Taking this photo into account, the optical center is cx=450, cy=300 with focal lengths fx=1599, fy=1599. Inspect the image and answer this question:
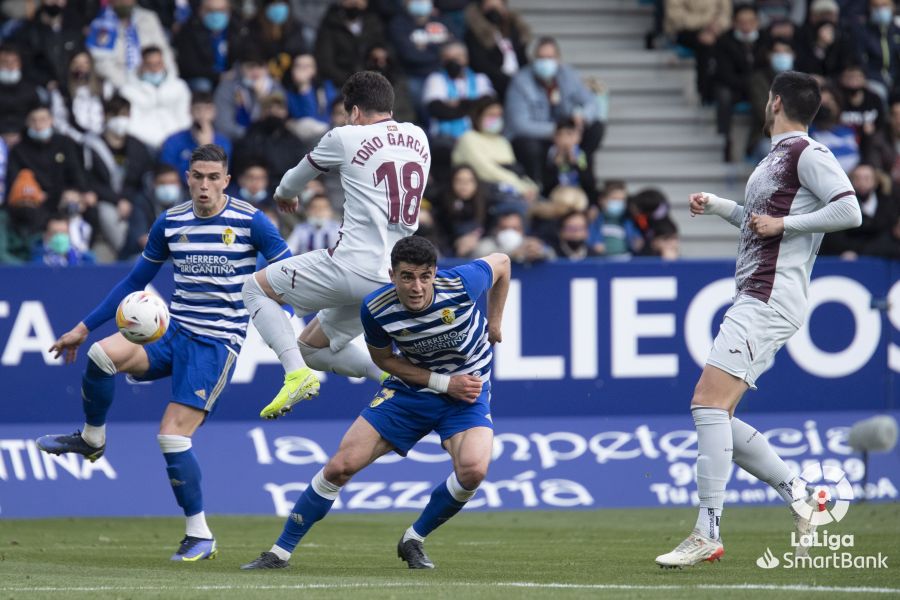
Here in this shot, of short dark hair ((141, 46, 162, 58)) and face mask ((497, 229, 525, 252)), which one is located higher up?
short dark hair ((141, 46, 162, 58))

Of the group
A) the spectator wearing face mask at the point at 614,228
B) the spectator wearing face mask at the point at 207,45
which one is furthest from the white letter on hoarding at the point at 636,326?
the spectator wearing face mask at the point at 207,45

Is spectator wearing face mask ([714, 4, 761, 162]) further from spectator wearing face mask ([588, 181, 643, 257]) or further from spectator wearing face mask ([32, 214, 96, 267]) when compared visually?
spectator wearing face mask ([32, 214, 96, 267])

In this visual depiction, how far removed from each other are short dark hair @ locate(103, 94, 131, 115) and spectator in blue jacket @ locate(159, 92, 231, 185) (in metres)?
0.53

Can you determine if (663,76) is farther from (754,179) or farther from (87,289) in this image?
(754,179)

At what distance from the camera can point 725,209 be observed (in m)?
8.77

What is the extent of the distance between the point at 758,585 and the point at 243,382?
266 inches

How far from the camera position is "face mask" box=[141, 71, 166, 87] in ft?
54.5

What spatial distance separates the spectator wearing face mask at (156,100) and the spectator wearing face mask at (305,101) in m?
1.08

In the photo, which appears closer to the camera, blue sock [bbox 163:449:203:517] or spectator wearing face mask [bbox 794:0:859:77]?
blue sock [bbox 163:449:203:517]

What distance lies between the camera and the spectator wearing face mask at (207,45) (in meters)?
17.2

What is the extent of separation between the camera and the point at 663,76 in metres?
19.8

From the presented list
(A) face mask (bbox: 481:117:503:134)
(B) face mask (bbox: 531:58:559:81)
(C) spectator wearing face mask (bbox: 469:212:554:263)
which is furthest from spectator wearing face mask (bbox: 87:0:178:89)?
(C) spectator wearing face mask (bbox: 469:212:554:263)

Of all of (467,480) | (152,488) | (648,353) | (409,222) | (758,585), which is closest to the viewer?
(758,585)

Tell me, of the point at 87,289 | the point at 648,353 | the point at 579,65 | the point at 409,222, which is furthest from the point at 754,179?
the point at 579,65
